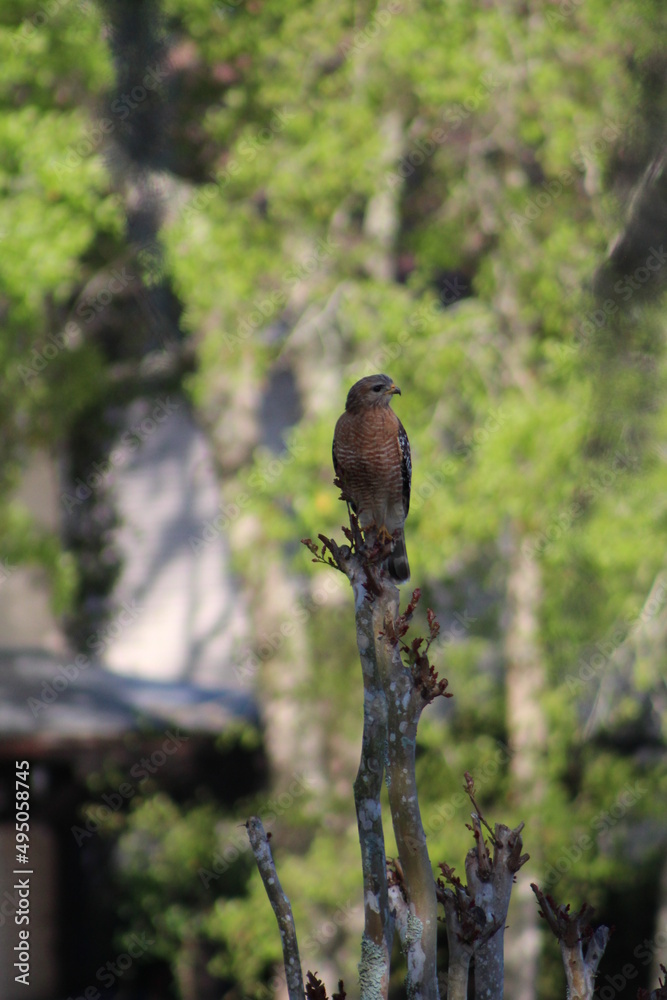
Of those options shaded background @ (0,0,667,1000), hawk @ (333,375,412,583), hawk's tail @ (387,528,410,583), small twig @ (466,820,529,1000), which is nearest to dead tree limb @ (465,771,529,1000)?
small twig @ (466,820,529,1000)

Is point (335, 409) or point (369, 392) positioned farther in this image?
point (335, 409)

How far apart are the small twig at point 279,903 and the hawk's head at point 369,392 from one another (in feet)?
4.65

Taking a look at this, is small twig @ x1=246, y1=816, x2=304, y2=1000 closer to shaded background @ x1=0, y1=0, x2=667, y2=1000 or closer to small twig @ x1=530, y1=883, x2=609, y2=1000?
small twig @ x1=530, y1=883, x2=609, y2=1000

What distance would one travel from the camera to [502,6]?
7.61m

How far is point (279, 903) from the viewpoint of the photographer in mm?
1827

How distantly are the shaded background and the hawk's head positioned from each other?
3.43m

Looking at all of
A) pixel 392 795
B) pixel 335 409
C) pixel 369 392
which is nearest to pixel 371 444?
pixel 369 392

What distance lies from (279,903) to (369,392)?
5.12ft

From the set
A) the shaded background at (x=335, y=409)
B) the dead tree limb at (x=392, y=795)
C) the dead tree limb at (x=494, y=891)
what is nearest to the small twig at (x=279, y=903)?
the dead tree limb at (x=392, y=795)

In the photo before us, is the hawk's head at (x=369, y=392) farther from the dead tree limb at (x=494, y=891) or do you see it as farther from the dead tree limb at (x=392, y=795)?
the dead tree limb at (x=494, y=891)

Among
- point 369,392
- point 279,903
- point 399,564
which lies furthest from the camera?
point 399,564

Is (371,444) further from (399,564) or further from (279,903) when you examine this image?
(279,903)

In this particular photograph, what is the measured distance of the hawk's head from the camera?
2.98 m

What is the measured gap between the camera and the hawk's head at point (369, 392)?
298 cm
